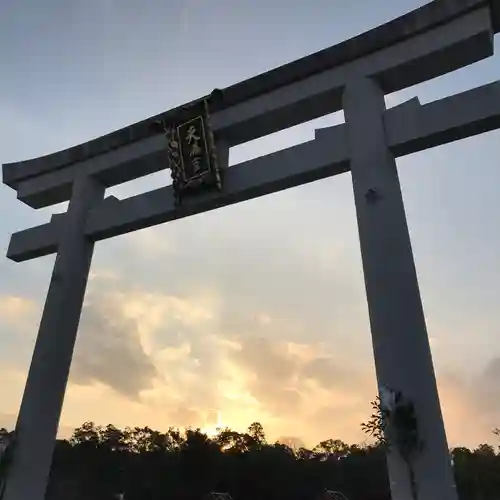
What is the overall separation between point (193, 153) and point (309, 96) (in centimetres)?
147

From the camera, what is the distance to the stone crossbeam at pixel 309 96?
16.6ft

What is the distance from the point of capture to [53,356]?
20.2 ft

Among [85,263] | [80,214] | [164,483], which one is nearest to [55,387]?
[85,263]

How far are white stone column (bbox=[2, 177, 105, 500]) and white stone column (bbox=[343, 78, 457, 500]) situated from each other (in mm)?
3682

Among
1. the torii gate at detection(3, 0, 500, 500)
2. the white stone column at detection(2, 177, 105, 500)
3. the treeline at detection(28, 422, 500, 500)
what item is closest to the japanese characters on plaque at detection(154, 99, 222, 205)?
the torii gate at detection(3, 0, 500, 500)

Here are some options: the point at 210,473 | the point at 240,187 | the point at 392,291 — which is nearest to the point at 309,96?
the point at 240,187

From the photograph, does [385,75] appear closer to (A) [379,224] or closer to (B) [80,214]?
(A) [379,224]

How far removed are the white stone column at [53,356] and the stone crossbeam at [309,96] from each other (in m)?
0.50

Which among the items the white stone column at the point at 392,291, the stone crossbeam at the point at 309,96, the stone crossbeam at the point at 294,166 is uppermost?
the stone crossbeam at the point at 309,96

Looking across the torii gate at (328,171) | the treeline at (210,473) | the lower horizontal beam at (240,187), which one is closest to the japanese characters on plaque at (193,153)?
the torii gate at (328,171)

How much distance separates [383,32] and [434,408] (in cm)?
373

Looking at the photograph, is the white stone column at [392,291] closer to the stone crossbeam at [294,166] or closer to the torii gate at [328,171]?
the torii gate at [328,171]

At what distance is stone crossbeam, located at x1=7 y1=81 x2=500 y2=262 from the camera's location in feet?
15.8

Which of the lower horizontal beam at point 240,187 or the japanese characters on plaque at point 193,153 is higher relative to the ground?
the japanese characters on plaque at point 193,153
